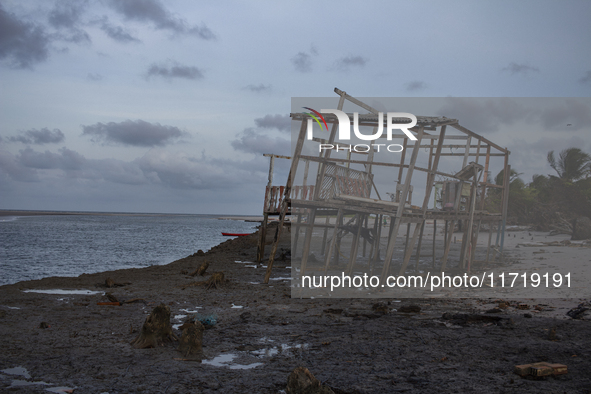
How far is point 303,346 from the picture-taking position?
7.26m

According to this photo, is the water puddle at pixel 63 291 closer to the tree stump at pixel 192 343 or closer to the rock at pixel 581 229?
the tree stump at pixel 192 343

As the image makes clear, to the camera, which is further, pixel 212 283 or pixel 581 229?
pixel 581 229

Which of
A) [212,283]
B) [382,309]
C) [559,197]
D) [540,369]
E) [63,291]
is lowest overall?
[63,291]

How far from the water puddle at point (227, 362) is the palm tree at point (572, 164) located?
2797 centimetres

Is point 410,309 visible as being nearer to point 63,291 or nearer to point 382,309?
point 382,309

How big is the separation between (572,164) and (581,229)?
9.25 meters

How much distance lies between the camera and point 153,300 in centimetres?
1152

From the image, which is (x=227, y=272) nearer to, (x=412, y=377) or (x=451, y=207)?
(x=451, y=207)

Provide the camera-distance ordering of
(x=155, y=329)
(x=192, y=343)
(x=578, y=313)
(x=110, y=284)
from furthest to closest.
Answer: (x=110, y=284) → (x=578, y=313) → (x=155, y=329) → (x=192, y=343)

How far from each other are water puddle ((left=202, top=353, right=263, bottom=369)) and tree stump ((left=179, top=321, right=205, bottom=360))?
A: 260 mm


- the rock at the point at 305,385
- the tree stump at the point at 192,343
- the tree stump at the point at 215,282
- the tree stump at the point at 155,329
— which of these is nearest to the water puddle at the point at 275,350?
the tree stump at the point at 192,343

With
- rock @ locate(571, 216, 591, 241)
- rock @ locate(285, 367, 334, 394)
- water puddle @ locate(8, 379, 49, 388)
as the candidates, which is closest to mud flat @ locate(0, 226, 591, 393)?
water puddle @ locate(8, 379, 49, 388)

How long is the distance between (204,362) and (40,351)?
8.80 feet

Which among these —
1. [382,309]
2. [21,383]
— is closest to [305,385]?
[21,383]
